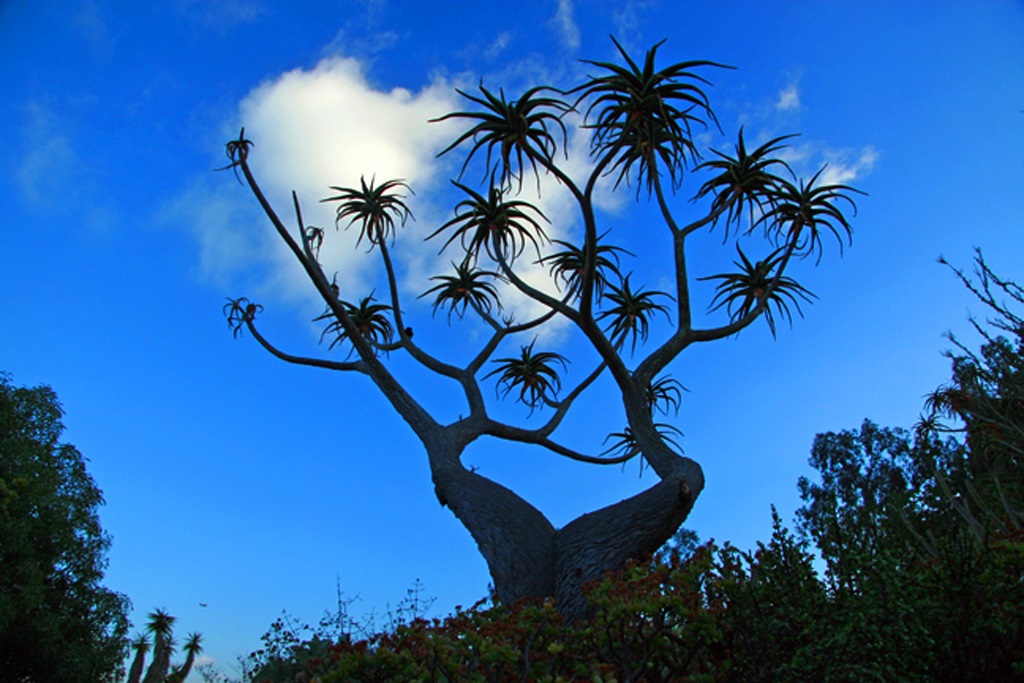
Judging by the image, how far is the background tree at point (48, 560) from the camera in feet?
63.0

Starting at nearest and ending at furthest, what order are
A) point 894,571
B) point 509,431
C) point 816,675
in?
point 816,675 → point 894,571 → point 509,431

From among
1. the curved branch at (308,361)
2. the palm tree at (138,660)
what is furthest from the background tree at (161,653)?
the curved branch at (308,361)

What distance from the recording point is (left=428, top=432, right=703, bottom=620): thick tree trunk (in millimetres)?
9758

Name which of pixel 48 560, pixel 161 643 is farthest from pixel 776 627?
pixel 161 643

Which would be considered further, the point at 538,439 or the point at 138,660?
the point at 138,660

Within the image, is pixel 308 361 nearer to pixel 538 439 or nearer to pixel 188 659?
pixel 538 439

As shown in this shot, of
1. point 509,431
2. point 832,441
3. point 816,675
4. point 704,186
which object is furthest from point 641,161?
point 832,441

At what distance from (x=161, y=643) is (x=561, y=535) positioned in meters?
23.8

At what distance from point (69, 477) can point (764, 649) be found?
78.4 feet

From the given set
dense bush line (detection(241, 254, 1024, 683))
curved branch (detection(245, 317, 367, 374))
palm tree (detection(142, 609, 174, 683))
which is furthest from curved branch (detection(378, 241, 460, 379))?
palm tree (detection(142, 609, 174, 683))

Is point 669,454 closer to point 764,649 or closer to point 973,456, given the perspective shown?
point 764,649

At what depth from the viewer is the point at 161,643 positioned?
1102 inches

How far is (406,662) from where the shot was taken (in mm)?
4871

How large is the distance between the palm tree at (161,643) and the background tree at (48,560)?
202 inches
